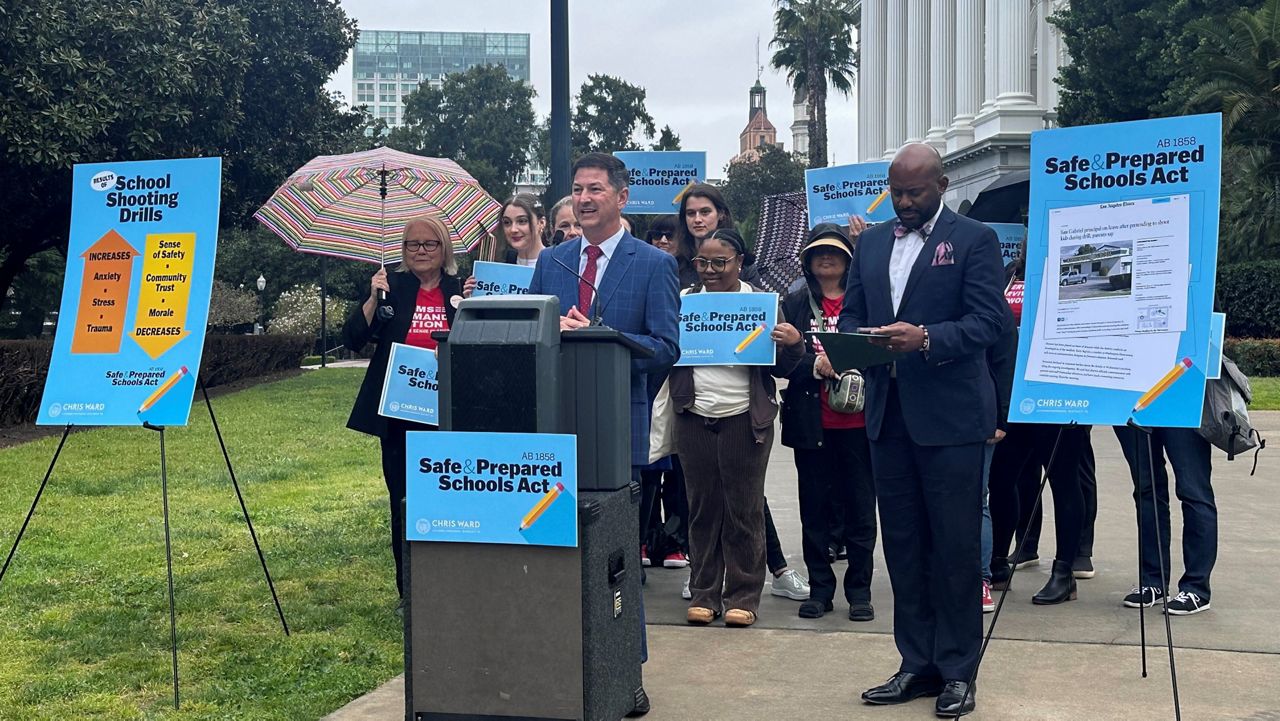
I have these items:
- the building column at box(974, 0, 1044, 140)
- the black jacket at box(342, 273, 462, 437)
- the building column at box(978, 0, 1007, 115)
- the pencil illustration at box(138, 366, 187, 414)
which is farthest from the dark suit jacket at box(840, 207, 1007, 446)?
the building column at box(978, 0, 1007, 115)

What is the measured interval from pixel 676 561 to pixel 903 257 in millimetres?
3754

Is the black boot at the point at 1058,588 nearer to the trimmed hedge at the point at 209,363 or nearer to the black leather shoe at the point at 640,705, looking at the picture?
the black leather shoe at the point at 640,705

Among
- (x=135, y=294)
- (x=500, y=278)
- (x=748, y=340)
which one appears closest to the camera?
(x=135, y=294)

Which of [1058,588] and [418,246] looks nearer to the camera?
[418,246]

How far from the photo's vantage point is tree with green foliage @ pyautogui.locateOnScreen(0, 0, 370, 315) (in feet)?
65.9

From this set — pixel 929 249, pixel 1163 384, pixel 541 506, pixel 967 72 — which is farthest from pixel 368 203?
pixel 967 72

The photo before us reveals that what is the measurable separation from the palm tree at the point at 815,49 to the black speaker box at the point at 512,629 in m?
61.3

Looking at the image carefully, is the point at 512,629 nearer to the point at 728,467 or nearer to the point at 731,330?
the point at 728,467

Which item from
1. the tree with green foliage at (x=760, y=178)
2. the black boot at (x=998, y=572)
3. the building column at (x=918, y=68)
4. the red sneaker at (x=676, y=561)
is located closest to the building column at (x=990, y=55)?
the building column at (x=918, y=68)

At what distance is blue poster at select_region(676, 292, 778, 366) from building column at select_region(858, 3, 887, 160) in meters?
64.0

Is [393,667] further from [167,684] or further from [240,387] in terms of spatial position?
[240,387]

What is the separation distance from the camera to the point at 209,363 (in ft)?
95.4

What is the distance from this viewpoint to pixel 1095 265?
516cm

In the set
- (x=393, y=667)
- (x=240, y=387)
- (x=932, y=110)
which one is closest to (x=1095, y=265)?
(x=393, y=667)
